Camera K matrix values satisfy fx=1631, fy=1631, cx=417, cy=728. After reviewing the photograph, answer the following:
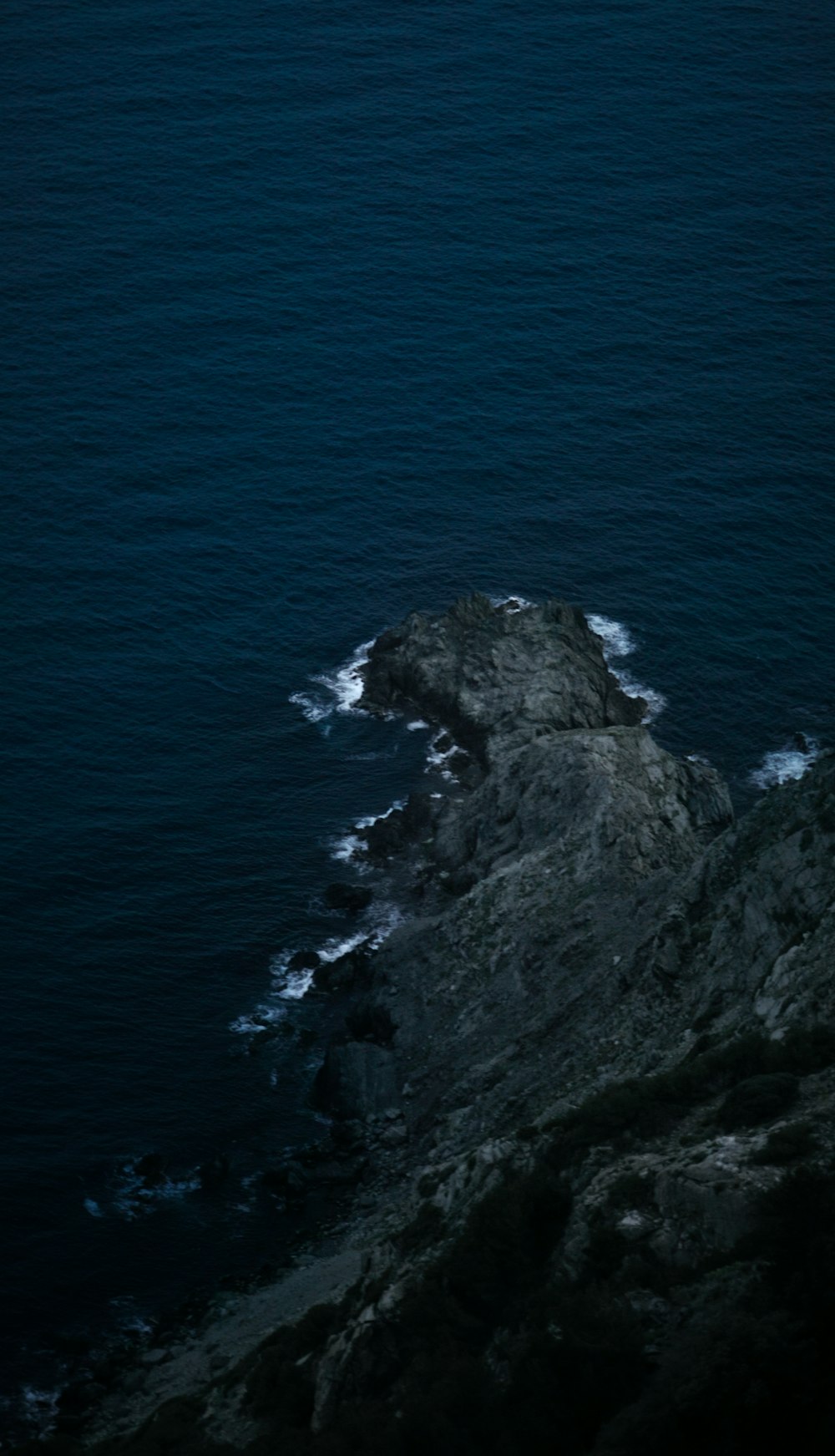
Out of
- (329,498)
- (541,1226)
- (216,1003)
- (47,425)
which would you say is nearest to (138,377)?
(47,425)

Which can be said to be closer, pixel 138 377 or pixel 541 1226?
pixel 541 1226

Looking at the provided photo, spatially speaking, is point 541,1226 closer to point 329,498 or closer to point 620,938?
point 620,938

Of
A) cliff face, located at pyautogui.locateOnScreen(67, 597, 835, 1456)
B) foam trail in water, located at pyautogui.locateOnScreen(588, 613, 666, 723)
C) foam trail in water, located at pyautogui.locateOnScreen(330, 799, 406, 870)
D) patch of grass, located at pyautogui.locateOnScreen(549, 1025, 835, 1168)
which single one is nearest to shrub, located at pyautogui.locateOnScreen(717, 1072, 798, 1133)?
cliff face, located at pyautogui.locateOnScreen(67, 597, 835, 1456)

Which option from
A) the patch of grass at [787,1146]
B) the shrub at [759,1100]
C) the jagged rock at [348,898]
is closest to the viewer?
the patch of grass at [787,1146]

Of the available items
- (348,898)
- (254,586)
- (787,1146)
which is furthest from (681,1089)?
(254,586)

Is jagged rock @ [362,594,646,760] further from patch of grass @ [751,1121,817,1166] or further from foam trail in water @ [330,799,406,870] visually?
patch of grass @ [751,1121,817,1166]

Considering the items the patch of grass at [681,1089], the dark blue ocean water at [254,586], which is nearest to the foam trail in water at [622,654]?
the dark blue ocean water at [254,586]

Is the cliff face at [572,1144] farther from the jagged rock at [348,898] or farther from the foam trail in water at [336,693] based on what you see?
the foam trail in water at [336,693]
